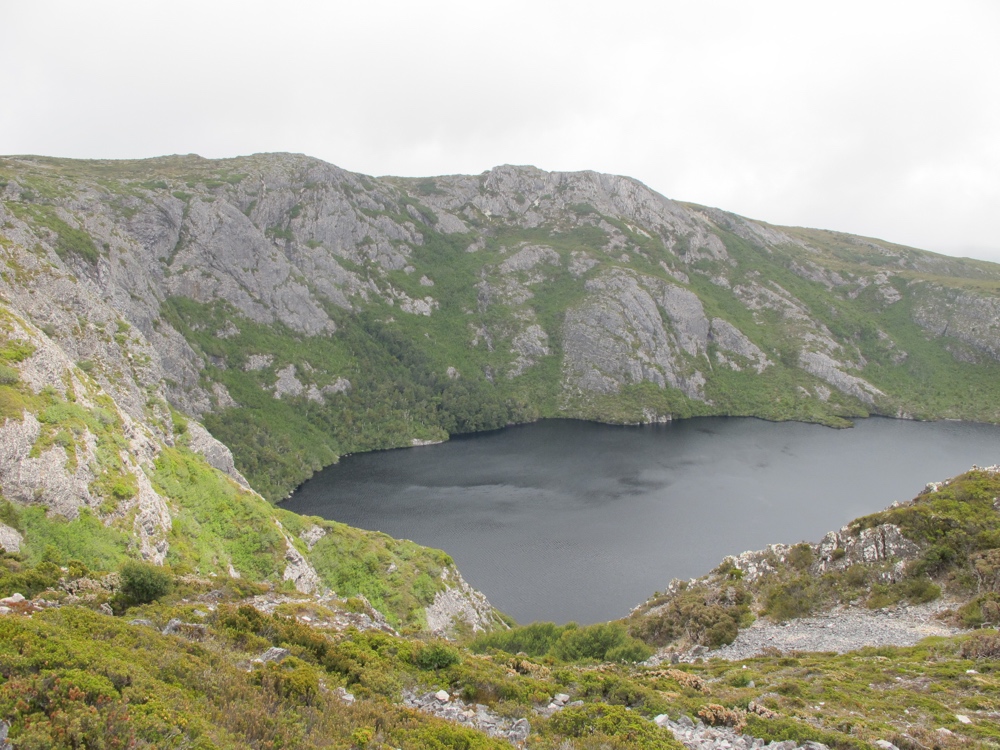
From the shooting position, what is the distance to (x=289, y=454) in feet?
434

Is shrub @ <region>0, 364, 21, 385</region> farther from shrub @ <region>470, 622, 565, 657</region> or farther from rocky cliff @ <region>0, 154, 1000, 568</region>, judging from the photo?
shrub @ <region>470, 622, 565, 657</region>

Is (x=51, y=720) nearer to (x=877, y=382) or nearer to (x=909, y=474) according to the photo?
(x=909, y=474)

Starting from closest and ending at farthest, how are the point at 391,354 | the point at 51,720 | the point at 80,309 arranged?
1. the point at 51,720
2. the point at 80,309
3. the point at 391,354

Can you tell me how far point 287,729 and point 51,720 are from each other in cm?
385

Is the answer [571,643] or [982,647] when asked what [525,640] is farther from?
[982,647]

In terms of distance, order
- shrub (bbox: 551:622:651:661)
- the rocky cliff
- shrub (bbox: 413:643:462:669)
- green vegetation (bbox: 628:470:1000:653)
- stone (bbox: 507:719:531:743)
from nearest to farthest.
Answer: stone (bbox: 507:719:531:743), shrub (bbox: 413:643:462:669), green vegetation (bbox: 628:470:1000:653), shrub (bbox: 551:622:651:661), the rocky cliff

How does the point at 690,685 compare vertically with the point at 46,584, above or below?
below

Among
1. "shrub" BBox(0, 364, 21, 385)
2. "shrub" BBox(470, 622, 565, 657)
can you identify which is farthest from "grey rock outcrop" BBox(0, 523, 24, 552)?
"shrub" BBox(470, 622, 565, 657)

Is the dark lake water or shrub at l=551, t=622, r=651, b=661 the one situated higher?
shrub at l=551, t=622, r=651, b=661

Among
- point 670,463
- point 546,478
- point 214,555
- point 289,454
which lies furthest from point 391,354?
point 214,555

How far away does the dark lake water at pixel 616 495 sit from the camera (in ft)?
259

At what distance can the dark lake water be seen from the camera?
259ft

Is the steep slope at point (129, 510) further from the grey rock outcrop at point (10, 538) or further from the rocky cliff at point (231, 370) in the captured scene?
the rocky cliff at point (231, 370)

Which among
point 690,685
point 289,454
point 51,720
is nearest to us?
point 51,720
